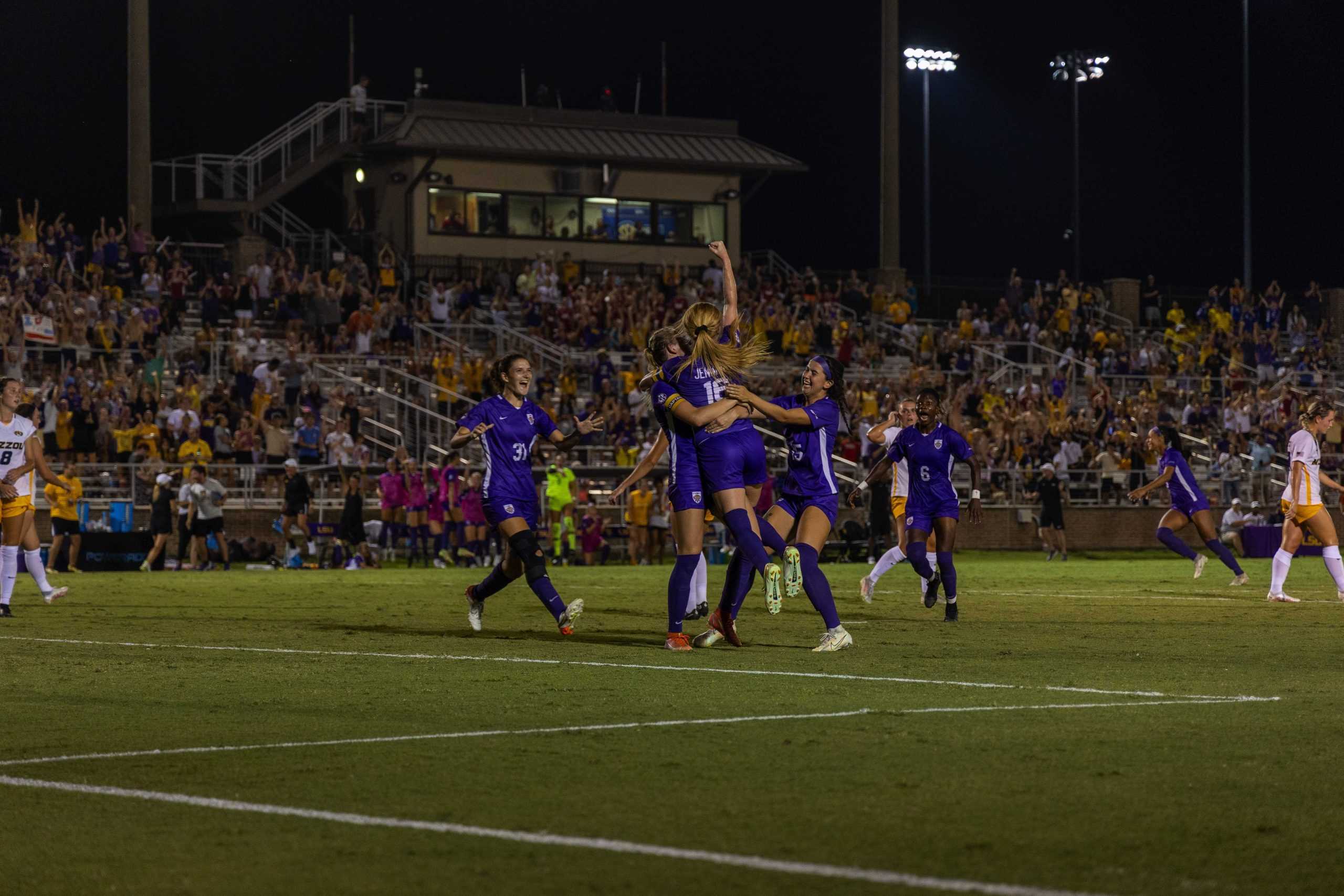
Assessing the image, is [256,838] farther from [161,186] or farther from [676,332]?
[161,186]

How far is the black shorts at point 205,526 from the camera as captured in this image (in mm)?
30297

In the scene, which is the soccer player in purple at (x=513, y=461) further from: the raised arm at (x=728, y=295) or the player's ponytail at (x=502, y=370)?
the raised arm at (x=728, y=295)

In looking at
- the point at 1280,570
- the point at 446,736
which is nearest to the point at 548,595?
the point at 446,736

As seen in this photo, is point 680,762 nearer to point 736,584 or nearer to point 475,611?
point 736,584

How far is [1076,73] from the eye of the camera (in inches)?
2360

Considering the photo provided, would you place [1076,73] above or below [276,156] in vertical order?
above

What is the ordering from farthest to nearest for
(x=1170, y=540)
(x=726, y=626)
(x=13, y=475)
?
(x=1170, y=540), (x=13, y=475), (x=726, y=626)

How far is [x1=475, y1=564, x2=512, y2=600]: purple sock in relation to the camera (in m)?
14.7

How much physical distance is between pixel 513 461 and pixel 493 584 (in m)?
1.07

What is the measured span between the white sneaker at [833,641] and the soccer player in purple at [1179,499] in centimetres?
1080

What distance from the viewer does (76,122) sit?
179 ft

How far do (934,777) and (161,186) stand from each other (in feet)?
149

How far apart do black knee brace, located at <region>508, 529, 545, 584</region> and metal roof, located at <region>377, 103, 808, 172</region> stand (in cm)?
3652

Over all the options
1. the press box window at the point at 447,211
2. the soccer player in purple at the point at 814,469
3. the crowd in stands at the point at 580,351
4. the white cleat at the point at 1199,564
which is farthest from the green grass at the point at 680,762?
the press box window at the point at 447,211
